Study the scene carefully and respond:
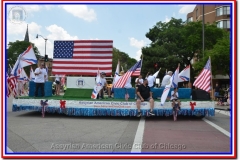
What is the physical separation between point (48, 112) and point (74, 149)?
7341mm

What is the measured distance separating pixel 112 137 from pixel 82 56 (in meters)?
6.80

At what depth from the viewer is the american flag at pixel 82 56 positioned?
45.5 ft

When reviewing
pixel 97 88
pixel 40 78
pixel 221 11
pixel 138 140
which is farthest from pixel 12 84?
pixel 221 11

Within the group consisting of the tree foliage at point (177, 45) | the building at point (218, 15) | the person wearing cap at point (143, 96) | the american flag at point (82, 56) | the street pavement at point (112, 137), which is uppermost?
the building at point (218, 15)

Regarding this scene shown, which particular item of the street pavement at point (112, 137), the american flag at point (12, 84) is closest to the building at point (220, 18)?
the american flag at point (12, 84)

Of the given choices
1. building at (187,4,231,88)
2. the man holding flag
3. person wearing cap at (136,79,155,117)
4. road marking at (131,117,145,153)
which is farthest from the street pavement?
building at (187,4,231,88)

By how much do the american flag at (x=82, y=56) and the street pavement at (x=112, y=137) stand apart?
357 cm

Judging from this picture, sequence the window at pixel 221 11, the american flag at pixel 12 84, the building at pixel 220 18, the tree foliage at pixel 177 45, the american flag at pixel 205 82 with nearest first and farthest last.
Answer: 1. the american flag at pixel 205 82
2. the american flag at pixel 12 84
3. the tree foliage at pixel 177 45
4. the building at pixel 220 18
5. the window at pixel 221 11

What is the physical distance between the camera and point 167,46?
145 feet

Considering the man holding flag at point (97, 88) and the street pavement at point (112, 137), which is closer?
the street pavement at point (112, 137)

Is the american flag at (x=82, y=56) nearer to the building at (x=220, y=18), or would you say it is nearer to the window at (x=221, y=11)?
the building at (x=220, y=18)

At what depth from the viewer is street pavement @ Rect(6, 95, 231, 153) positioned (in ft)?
22.0

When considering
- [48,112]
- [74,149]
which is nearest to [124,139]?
[74,149]

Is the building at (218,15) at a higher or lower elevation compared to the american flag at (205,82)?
higher
